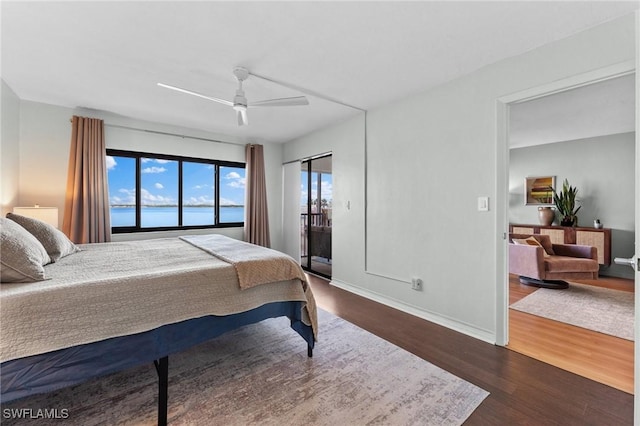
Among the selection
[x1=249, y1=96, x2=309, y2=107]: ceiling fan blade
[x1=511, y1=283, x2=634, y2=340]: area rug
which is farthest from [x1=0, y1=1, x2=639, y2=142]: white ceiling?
[x1=511, y1=283, x2=634, y2=340]: area rug

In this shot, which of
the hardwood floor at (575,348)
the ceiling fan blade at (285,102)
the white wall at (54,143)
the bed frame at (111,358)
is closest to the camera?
the bed frame at (111,358)

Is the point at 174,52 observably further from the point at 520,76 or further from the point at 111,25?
the point at 520,76

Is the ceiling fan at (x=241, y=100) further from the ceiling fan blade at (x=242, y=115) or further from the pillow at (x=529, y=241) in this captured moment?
the pillow at (x=529, y=241)

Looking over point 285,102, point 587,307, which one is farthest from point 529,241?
point 285,102

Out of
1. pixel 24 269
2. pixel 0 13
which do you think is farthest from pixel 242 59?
pixel 24 269

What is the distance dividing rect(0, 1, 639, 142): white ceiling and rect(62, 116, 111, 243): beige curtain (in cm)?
47

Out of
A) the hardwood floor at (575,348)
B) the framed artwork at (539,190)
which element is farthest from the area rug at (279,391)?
the framed artwork at (539,190)

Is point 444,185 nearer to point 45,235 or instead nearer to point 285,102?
point 285,102

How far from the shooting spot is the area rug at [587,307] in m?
2.73

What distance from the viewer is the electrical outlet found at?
10.00 feet

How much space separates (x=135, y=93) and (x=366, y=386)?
12.1 ft

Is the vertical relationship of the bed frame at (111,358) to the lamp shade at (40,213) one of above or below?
below

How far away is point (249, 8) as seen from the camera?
1.76 m

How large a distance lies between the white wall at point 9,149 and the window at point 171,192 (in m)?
0.90
